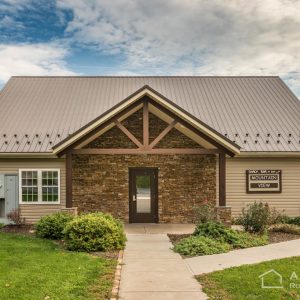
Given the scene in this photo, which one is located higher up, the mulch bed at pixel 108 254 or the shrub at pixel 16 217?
the shrub at pixel 16 217

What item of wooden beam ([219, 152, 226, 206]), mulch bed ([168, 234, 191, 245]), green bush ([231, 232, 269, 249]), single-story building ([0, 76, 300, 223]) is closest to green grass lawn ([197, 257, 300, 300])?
green bush ([231, 232, 269, 249])

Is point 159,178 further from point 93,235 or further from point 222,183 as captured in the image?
point 93,235

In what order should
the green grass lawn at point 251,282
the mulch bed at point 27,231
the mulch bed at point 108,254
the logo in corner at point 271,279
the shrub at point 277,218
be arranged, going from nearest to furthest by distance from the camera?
the green grass lawn at point 251,282 → the logo in corner at point 271,279 → the mulch bed at point 108,254 → the mulch bed at point 27,231 → the shrub at point 277,218

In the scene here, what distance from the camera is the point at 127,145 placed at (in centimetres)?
1806

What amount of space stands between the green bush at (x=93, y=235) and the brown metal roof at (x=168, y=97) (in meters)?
6.23

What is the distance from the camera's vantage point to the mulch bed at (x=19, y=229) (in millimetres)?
15922

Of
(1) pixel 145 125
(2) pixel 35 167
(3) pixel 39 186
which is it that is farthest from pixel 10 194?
(1) pixel 145 125

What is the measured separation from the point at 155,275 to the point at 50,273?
235 centimetres

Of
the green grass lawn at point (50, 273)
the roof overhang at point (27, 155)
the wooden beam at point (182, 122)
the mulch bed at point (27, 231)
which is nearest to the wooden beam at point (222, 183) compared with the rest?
the wooden beam at point (182, 122)

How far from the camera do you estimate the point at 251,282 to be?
28.0ft

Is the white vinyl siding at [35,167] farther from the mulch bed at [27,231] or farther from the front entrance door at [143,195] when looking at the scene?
the front entrance door at [143,195]

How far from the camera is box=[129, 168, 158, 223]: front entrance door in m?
18.1

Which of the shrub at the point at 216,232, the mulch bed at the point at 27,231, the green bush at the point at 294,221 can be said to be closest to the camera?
the mulch bed at the point at 27,231

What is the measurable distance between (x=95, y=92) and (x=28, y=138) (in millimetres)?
5567
